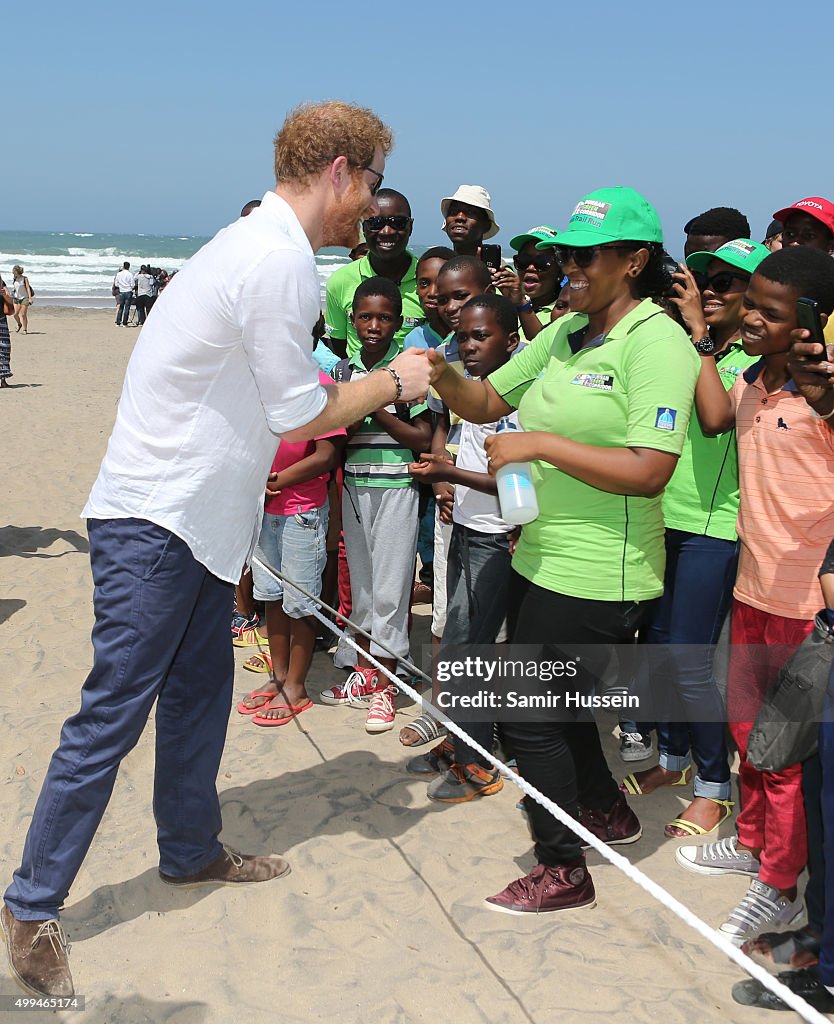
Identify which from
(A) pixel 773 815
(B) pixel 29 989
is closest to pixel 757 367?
(A) pixel 773 815

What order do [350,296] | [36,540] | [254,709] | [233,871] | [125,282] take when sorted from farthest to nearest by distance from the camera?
[125,282] < [36,540] < [350,296] < [254,709] < [233,871]

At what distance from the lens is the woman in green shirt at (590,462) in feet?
8.71

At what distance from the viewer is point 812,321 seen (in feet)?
8.57

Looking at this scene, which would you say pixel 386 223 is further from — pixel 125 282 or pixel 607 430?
pixel 125 282

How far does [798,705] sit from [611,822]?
1.16 metres

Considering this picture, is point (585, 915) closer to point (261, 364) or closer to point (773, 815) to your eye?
point (773, 815)

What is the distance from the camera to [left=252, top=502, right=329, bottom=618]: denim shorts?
4.36 m

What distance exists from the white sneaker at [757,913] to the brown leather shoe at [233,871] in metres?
1.47

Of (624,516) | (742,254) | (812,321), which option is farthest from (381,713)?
(812,321)

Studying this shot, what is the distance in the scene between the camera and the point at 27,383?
1534cm

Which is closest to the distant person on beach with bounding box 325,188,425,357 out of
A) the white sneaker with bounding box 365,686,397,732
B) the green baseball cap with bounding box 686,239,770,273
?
the white sneaker with bounding box 365,686,397,732

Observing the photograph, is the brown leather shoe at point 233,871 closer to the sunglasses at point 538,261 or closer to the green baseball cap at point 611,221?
the green baseball cap at point 611,221

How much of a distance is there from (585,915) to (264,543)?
87.0 inches

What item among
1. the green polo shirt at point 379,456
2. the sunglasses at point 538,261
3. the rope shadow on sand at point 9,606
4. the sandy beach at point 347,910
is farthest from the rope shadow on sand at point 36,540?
the sunglasses at point 538,261
